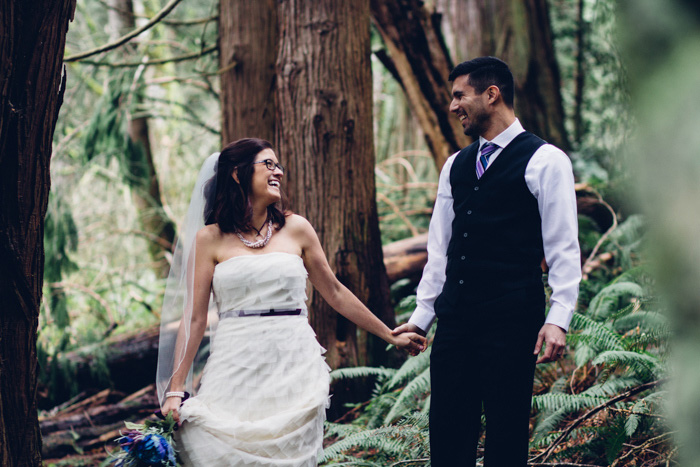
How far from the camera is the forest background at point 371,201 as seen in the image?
48 cm

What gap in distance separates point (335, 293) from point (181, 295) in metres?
0.84

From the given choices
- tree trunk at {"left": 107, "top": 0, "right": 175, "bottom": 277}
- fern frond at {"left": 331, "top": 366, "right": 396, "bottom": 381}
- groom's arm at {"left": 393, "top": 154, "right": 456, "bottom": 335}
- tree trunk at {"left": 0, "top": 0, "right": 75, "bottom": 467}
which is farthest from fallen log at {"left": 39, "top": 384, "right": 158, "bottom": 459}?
groom's arm at {"left": 393, "top": 154, "right": 456, "bottom": 335}

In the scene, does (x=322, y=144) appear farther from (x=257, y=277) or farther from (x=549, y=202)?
(x=549, y=202)

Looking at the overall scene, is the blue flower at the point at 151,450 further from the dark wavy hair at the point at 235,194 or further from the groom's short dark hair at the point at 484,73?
the groom's short dark hair at the point at 484,73

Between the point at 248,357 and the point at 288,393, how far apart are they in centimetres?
27

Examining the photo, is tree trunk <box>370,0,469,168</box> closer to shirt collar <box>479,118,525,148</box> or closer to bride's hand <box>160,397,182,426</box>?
shirt collar <box>479,118,525,148</box>

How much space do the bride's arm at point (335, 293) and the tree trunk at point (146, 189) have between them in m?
5.55

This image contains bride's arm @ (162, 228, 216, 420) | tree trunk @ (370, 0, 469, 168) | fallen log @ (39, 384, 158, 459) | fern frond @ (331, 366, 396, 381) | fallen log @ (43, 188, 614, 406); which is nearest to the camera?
bride's arm @ (162, 228, 216, 420)

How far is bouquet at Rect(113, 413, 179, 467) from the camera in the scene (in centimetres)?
279

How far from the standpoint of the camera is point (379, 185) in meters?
9.59

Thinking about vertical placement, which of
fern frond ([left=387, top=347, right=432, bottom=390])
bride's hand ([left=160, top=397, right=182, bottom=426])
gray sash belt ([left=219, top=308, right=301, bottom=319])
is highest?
gray sash belt ([left=219, top=308, right=301, bottom=319])

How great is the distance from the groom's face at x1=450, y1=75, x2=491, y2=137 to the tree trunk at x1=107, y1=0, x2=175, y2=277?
20.4 feet

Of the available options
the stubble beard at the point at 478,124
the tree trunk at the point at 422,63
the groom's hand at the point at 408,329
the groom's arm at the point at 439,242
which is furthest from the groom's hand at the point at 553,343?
the tree trunk at the point at 422,63

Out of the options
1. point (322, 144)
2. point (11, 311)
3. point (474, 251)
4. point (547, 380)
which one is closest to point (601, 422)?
point (547, 380)
